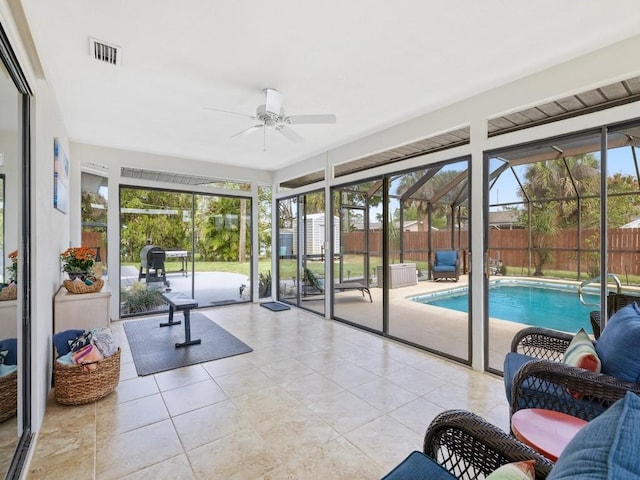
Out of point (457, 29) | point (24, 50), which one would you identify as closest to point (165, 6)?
point (24, 50)

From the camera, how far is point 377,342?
14.3ft

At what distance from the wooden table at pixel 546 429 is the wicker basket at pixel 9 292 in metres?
2.87

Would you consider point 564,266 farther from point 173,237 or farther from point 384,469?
point 173,237

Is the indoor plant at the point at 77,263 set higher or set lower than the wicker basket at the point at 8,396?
higher

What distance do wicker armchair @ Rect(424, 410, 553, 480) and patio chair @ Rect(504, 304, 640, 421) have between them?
680 millimetres

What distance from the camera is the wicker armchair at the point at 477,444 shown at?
1.16 m

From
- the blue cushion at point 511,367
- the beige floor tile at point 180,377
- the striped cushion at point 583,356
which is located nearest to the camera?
the striped cushion at point 583,356

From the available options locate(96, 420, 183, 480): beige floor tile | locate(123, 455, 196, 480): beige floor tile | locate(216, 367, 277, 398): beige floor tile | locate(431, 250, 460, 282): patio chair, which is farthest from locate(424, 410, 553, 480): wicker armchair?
locate(431, 250, 460, 282): patio chair

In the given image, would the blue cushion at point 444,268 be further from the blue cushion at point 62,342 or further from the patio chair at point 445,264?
the blue cushion at point 62,342

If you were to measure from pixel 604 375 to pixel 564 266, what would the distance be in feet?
12.3

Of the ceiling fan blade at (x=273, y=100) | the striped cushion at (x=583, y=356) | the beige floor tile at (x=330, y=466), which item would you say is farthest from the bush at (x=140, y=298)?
the striped cushion at (x=583, y=356)

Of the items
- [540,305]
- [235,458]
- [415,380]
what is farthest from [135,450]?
[540,305]

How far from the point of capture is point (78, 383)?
2666mm

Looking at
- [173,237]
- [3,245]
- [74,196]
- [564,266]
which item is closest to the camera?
[3,245]
